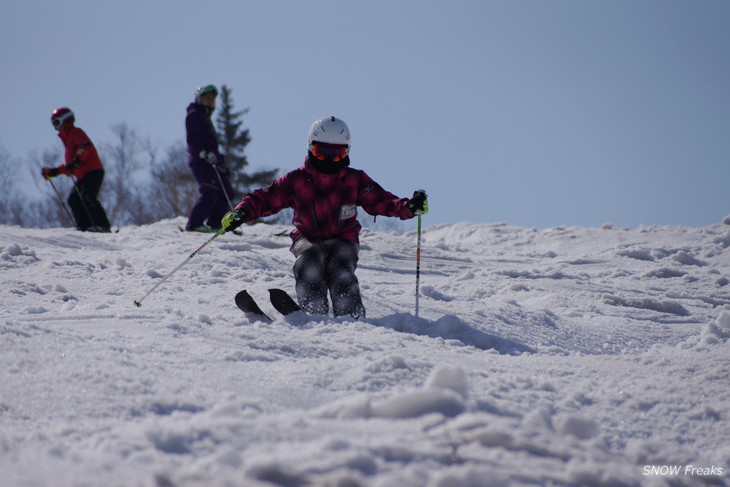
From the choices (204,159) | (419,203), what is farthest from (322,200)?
(204,159)

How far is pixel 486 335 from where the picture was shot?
4012mm

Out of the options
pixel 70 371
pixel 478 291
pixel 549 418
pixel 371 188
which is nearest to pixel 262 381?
pixel 70 371

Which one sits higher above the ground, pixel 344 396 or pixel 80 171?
pixel 80 171

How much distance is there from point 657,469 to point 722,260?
29.2 ft

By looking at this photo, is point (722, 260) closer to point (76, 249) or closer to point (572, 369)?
point (572, 369)

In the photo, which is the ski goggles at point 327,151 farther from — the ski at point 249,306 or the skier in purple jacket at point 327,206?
the ski at point 249,306

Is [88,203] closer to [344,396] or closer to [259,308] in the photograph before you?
[259,308]

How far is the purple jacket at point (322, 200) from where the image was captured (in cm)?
461

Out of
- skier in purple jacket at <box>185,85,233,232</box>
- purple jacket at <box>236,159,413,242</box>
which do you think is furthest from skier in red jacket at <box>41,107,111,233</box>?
purple jacket at <box>236,159,413,242</box>

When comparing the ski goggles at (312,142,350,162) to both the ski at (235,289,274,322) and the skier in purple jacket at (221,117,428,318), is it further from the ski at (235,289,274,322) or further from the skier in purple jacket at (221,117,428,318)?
the ski at (235,289,274,322)

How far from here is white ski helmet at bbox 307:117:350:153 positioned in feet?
14.9

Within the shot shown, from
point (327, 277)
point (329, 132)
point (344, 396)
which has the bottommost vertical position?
point (344, 396)

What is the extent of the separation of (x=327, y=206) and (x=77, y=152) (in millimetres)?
6828

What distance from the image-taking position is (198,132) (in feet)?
31.5
